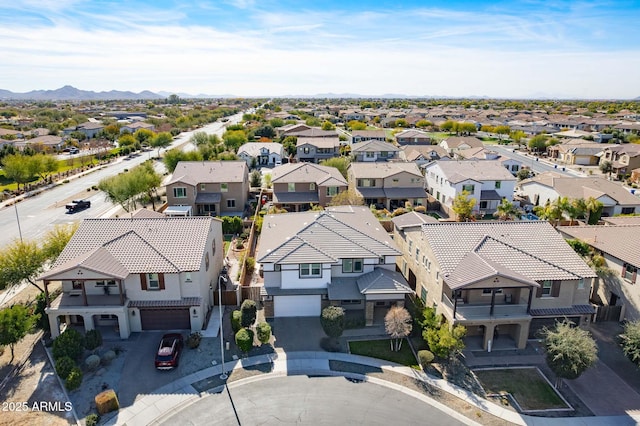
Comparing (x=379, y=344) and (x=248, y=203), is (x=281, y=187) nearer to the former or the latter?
(x=248, y=203)

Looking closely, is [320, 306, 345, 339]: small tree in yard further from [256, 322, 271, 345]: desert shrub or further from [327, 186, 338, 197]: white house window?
[327, 186, 338, 197]: white house window

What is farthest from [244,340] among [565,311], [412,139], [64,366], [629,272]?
[412,139]

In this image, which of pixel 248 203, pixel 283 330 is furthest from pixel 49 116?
pixel 283 330

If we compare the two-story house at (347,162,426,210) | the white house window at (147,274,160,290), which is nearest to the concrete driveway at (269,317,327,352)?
the white house window at (147,274,160,290)

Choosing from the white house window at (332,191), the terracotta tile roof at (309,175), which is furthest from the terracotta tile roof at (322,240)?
the terracotta tile roof at (309,175)

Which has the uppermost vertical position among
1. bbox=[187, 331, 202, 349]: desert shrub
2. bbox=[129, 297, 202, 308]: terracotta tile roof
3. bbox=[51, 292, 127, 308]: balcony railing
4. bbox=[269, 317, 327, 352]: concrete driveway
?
bbox=[51, 292, 127, 308]: balcony railing

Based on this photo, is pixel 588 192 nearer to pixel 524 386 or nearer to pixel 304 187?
pixel 304 187

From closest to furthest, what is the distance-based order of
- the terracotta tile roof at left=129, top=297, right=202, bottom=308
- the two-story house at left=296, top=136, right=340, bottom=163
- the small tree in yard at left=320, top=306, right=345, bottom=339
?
1. the small tree in yard at left=320, top=306, right=345, bottom=339
2. the terracotta tile roof at left=129, top=297, right=202, bottom=308
3. the two-story house at left=296, top=136, right=340, bottom=163
